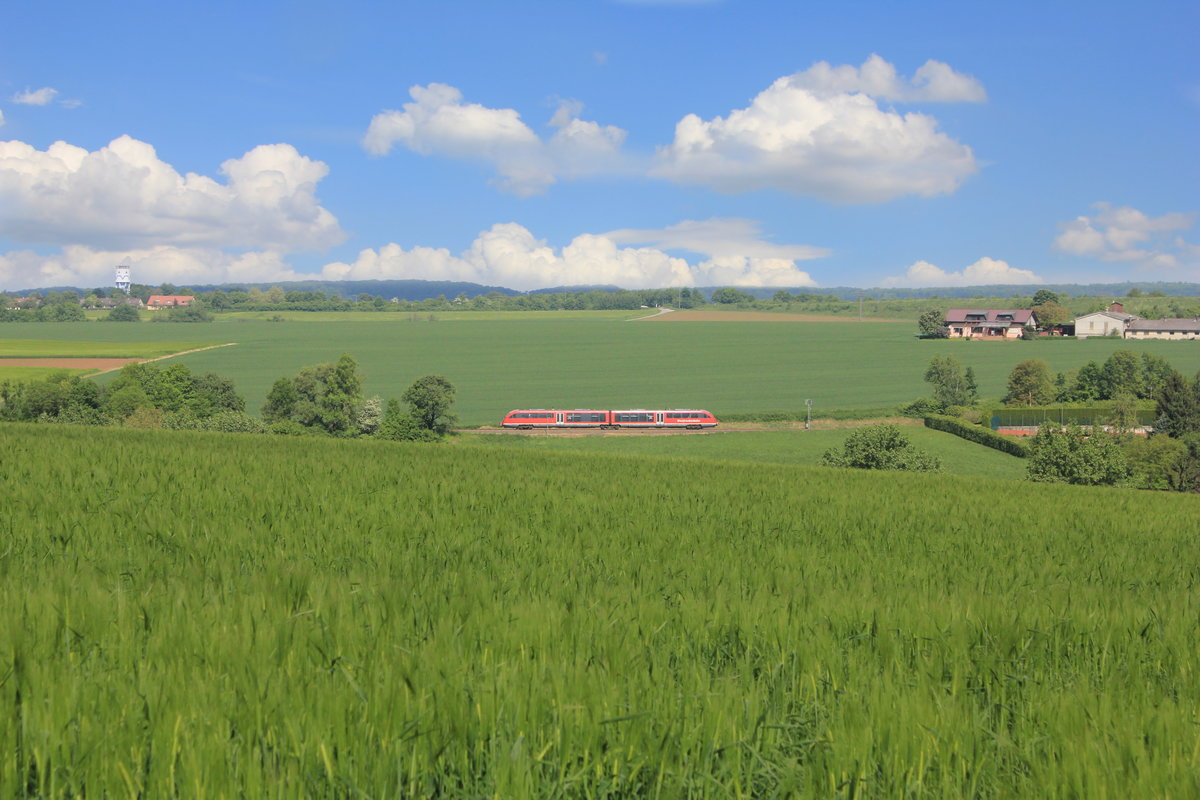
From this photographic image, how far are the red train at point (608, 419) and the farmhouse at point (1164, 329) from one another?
376 ft

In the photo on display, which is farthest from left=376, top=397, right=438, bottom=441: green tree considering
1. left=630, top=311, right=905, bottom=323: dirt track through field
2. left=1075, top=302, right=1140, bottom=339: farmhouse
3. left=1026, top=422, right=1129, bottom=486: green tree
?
left=1075, top=302, right=1140, bottom=339: farmhouse

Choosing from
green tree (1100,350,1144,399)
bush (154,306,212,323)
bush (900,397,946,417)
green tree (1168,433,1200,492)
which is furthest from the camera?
bush (154,306,212,323)

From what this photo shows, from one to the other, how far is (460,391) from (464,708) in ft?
287

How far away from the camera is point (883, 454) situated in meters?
44.7

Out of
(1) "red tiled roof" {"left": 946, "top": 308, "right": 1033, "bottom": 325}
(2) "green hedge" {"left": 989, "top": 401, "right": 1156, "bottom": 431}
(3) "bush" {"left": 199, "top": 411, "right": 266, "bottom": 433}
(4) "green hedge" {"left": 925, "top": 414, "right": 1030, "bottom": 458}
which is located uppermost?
(1) "red tiled roof" {"left": 946, "top": 308, "right": 1033, "bottom": 325}

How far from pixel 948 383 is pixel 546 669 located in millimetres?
81407

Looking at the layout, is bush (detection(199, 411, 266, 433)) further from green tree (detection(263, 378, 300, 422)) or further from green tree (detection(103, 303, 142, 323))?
green tree (detection(103, 303, 142, 323))

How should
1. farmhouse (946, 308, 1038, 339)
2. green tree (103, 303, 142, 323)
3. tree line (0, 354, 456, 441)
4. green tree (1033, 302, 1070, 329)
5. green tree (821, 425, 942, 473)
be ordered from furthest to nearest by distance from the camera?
green tree (103, 303, 142, 323)
green tree (1033, 302, 1070, 329)
farmhouse (946, 308, 1038, 339)
tree line (0, 354, 456, 441)
green tree (821, 425, 942, 473)

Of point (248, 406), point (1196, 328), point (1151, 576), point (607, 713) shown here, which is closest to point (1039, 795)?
point (607, 713)

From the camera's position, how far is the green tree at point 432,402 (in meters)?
60.9

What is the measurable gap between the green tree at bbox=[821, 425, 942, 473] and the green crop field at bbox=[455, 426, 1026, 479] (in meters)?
6.00

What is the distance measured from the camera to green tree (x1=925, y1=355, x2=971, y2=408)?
7506 cm

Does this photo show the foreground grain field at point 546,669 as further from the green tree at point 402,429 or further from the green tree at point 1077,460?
the green tree at point 402,429

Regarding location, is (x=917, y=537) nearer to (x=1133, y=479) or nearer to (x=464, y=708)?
(x=464, y=708)
